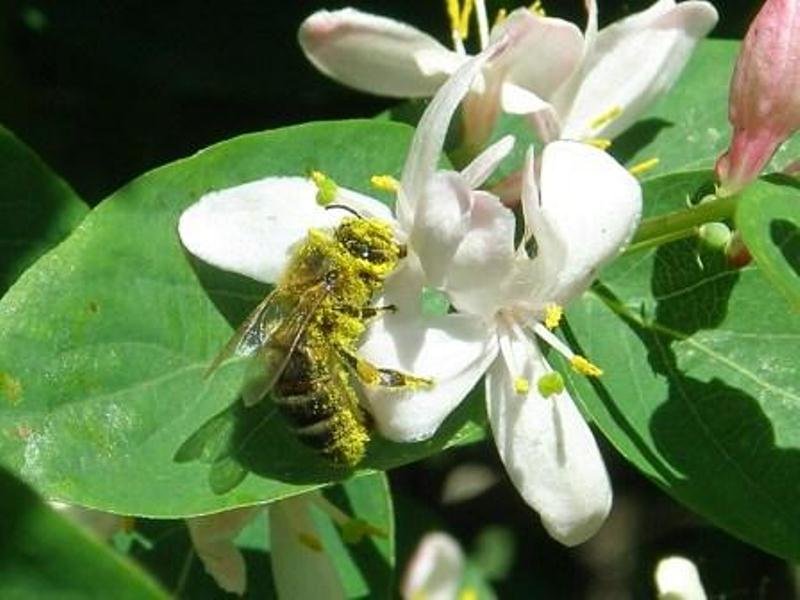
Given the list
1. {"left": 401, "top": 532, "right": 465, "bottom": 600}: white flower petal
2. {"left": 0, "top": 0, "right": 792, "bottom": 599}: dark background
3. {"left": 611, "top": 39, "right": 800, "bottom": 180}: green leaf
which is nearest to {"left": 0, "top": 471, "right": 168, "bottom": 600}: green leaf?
{"left": 401, "top": 532, "right": 465, "bottom": 600}: white flower petal

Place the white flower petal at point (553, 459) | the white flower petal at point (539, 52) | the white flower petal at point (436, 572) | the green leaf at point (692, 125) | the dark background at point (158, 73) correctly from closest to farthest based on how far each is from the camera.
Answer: the white flower petal at point (436, 572) < the white flower petal at point (553, 459) < the white flower petal at point (539, 52) < the green leaf at point (692, 125) < the dark background at point (158, 73)

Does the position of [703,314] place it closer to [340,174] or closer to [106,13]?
[340,174]

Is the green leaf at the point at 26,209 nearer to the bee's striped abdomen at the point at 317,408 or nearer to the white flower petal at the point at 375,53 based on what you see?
the white flower petal at the point at 375,53

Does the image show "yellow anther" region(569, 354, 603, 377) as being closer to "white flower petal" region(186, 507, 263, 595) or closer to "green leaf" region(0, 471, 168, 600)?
"white flower petal" region(186, 507, 263, 595)

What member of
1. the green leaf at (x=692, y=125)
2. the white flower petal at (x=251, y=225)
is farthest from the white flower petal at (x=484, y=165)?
the green leaf at (x=692, y=125)

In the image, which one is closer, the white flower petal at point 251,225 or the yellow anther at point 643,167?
the white flower petal at point 251,225

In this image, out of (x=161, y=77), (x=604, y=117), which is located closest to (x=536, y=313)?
(x=604, y=117)

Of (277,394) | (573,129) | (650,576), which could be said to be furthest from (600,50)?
(650,576)
